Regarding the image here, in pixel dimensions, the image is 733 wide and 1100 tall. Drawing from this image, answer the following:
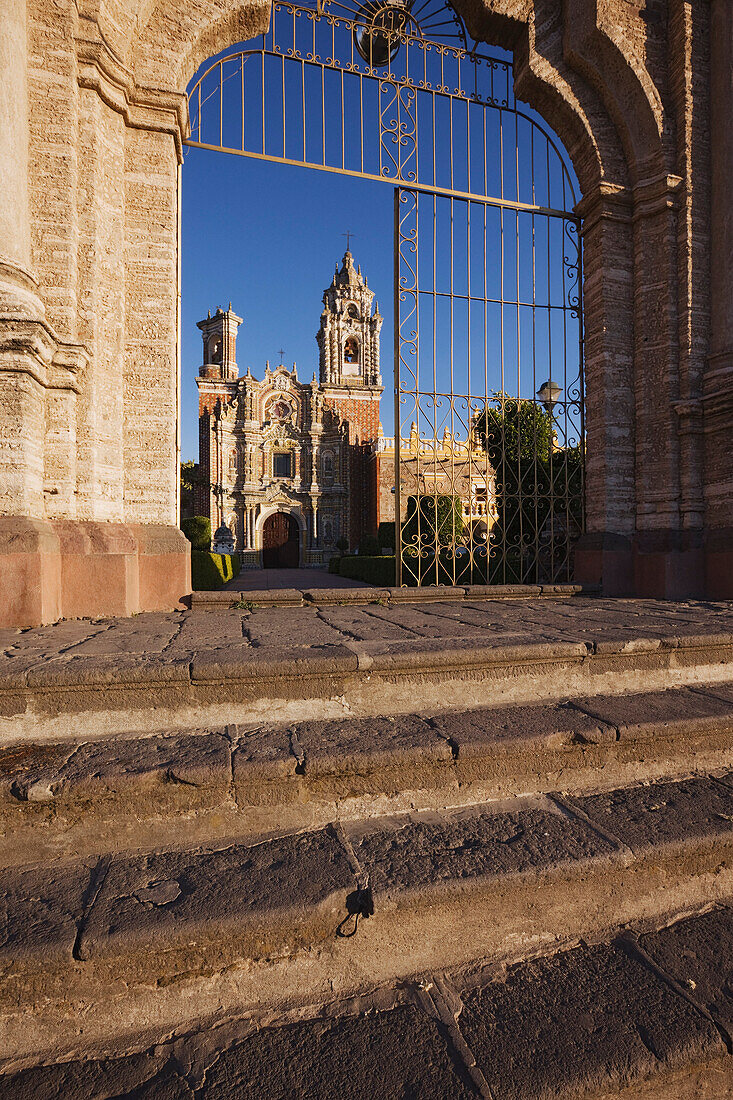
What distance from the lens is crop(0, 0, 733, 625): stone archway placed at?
4105 mm

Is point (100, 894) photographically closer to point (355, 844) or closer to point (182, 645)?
point (355, 844)

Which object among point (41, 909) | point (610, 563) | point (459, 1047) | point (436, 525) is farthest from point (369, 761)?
point (610, 563)

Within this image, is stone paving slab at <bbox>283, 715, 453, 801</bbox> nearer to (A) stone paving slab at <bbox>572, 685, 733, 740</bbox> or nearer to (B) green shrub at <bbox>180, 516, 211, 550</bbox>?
(A) stone paving slab at <bbox>572, 685, 733, 740</bbox>

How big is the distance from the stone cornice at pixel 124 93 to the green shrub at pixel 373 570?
8.33 m

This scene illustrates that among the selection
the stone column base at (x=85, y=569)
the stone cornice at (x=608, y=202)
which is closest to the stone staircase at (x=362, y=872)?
the stone column base at (x=85, y=569)

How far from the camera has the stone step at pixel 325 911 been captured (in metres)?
1.42

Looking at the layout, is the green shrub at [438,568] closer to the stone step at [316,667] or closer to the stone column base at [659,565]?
the stone column base at [659,565]

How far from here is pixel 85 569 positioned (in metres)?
4.25

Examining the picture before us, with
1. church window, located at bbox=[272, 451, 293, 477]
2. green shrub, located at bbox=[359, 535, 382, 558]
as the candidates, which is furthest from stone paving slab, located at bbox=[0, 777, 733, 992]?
church window, located at bbox=[272, 451, 293, 477]

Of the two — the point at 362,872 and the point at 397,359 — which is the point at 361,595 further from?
the point at 362,872

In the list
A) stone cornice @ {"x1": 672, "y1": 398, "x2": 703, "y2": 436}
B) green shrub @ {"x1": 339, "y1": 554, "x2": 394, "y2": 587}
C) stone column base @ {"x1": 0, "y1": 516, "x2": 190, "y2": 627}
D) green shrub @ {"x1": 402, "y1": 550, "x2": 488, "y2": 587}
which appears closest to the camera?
stone column base @ {"x1": 0, "y1": 516, "x2": 190, "y2": 627}

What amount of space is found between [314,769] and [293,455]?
3595 centimetres

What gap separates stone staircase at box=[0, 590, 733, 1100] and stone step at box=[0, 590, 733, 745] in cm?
2

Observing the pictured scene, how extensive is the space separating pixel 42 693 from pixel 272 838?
1151 millimetres
